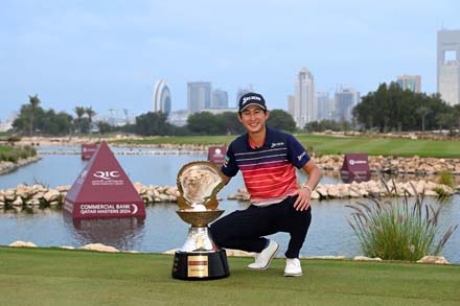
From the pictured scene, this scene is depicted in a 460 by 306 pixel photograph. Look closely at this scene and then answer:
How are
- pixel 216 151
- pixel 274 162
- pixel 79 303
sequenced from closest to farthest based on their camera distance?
pixel 79 303 < pixel 274 162 < pixel 216 151

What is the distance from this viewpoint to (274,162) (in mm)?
5820

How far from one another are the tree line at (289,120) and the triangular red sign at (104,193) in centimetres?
6097

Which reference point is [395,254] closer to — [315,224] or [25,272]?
[25,272]

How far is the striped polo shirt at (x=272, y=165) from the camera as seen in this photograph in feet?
19.0

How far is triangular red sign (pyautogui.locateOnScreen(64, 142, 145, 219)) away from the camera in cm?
1595

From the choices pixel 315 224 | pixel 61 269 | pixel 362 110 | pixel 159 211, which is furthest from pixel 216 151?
pixel 362 110

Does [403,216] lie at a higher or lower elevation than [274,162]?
lower

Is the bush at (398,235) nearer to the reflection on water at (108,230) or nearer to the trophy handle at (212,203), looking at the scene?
the trophy handle at (212,203)

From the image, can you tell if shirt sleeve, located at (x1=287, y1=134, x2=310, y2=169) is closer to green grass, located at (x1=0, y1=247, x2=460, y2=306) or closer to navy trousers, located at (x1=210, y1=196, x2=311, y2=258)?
navy trousers, located at (x1=210, y1=196, x2=311, y2=258)

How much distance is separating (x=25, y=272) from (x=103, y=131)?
16650 centimetres

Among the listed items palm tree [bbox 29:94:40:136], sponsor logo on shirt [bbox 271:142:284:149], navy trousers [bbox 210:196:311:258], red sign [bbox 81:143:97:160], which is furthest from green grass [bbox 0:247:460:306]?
palm tree [bbox 29:94:40:136]

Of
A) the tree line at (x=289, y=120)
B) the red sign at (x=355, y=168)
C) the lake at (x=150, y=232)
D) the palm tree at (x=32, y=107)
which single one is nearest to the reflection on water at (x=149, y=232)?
the lake at (x=150, y=232)

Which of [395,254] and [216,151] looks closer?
[395,254]

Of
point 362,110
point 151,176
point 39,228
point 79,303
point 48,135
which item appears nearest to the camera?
point 79,303
